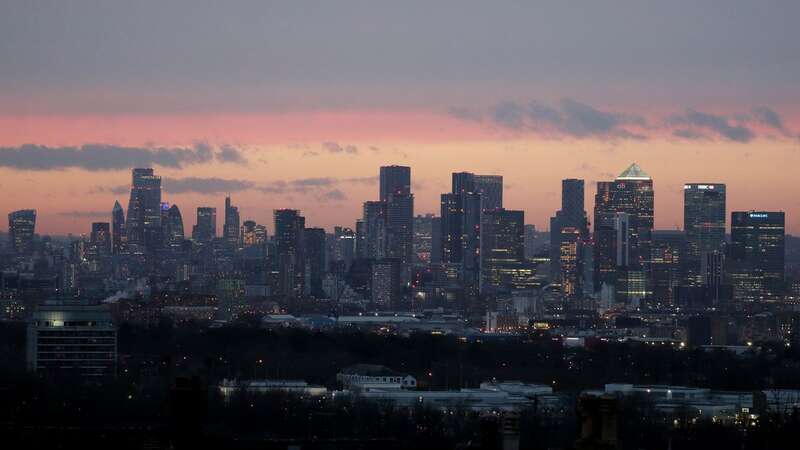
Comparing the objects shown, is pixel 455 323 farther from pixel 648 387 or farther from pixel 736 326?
pixel 648 387

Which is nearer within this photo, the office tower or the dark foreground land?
the dark foreground land

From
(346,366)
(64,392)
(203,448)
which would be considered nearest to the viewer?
(203,448)

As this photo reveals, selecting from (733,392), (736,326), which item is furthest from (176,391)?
(736,326)

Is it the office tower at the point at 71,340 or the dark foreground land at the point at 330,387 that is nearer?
the dark foreground land at the point at 330,387

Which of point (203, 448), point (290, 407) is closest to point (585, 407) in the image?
point (203, 448)

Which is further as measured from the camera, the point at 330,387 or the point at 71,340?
the point at 330,387

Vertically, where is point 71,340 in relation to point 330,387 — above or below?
above

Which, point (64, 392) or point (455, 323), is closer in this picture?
point (64, 392)

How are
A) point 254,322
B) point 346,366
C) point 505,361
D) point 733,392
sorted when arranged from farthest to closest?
1. point 254,322
2. point 505,361
3. point 346,366
4. point 733,392
